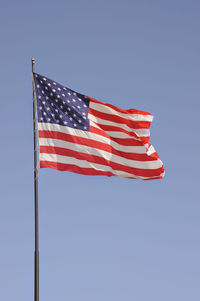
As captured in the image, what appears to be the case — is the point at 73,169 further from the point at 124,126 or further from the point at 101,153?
the point at 124,126

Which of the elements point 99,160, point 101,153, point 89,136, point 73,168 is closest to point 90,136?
point 89,136

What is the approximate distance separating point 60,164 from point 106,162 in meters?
2.61

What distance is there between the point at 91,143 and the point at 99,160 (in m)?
0.86

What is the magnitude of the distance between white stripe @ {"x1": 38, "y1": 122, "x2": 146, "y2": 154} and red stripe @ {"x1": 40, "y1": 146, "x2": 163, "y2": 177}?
859 mm

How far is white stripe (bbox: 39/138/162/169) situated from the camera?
27.2m

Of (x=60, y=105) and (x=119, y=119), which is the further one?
(x=119, y=119)

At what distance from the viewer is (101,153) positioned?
28703mm

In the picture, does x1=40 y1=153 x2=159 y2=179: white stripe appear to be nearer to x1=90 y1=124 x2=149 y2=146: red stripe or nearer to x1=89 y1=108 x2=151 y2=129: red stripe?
x1=90 y1=124 x2=149 y2=146: red stripe

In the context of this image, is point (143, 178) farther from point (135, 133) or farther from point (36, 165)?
point (36, 165)

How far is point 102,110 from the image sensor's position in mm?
29703

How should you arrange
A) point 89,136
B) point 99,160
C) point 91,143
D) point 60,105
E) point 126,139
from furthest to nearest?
point 126,139 → point 89,136 → point 91,143 → point 99,160 → point 60,105

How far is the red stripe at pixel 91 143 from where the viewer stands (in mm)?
27281

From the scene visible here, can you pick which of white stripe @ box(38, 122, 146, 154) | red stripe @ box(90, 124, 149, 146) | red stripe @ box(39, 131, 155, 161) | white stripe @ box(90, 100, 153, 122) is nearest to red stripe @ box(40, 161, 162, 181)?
red stripe @ box(39, 131, 155, 161)

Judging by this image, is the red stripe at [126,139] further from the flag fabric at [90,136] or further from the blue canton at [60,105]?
the blue canton at [60,105]
